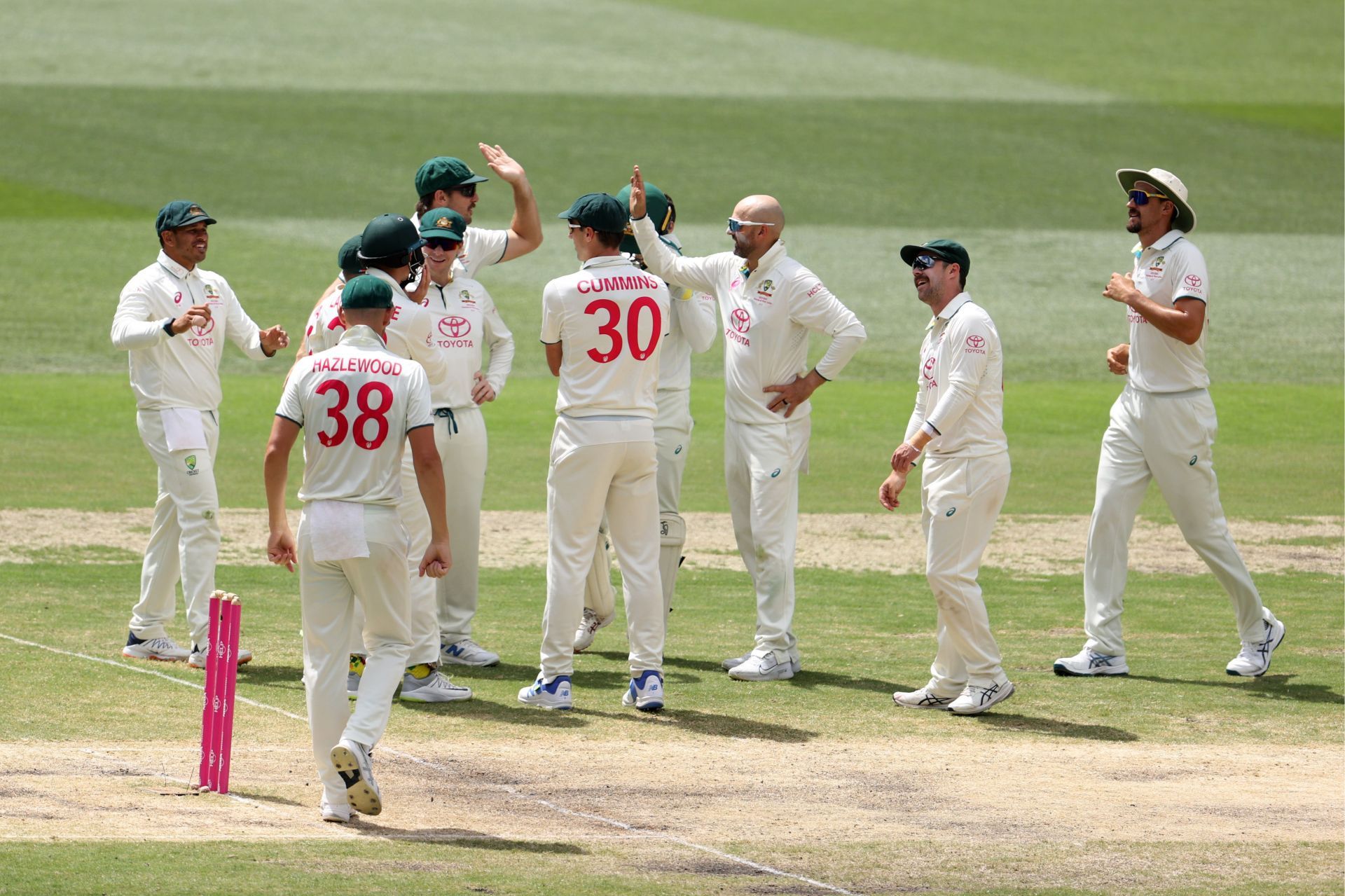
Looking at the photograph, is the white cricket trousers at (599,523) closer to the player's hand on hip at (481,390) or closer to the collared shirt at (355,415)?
the player's hand on hip at (481,390)

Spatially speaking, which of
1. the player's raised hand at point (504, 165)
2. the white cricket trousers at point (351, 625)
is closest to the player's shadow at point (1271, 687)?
the player's raised hand at point (504, 165)

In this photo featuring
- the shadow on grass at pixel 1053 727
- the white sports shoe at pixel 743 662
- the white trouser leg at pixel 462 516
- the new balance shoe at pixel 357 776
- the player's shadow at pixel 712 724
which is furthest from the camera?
the white sports shoe at pixel 743 662

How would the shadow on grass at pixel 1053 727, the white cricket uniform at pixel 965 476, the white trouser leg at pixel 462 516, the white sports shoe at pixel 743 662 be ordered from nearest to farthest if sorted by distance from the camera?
the shadow on grass at pixel 1053 727 < the white cricket uniform at pixel 965 476 < the white trouser leg at pixel 462 516 < the white sports shoe at pixel 743 662

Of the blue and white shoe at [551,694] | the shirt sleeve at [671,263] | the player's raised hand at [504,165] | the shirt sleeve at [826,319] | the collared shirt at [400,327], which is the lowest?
the blue and white shoe at [551,694]

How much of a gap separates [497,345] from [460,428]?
3.03 feet

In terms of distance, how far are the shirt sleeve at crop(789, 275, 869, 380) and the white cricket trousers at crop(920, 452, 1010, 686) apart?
1008 mm

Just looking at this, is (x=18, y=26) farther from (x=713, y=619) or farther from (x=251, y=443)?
(x=713, y=619)

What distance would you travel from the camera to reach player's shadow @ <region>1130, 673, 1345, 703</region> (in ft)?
33.0

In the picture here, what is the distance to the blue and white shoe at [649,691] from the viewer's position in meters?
9.38

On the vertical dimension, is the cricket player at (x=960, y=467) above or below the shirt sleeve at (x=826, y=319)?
below

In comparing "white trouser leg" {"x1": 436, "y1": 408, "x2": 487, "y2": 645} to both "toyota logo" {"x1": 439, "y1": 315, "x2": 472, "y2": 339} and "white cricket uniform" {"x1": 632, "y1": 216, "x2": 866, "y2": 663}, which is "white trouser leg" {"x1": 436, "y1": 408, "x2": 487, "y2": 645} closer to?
"toyota logo" {"x1": 439, "y1": 315, "x2": 472, "y2": 339}

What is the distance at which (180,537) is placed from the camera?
10258mm

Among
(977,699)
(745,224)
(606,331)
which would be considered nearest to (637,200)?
(745,224)

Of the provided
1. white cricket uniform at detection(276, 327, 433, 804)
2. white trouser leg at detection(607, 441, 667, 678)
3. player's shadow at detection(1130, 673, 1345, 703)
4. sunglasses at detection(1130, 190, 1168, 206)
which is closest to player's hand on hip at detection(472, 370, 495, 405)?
white trouser leg at detection(607, 441, 667, 678)
